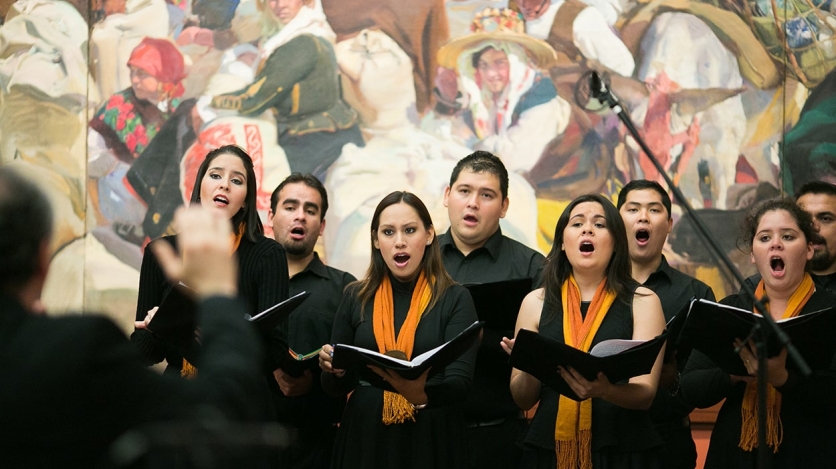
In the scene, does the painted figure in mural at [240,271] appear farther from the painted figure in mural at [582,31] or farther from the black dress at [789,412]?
the painted figure in mural at [582,31]

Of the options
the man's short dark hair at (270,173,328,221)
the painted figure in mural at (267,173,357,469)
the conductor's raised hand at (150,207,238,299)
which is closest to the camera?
the conductor's raised hand at (150,207,238,299)

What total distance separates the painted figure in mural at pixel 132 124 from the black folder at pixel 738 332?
348cm

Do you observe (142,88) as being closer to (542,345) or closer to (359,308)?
(359,308)

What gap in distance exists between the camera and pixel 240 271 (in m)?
3.59

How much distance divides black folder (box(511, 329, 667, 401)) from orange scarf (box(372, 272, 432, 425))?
54 centimetres

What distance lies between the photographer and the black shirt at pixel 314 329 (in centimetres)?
418

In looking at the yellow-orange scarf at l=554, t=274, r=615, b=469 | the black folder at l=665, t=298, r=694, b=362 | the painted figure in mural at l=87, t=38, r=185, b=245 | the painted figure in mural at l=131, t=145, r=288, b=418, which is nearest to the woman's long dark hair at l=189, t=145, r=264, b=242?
the painted figure in mural at l=131, t=145, r=288, b=418

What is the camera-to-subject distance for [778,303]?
12.4 feet

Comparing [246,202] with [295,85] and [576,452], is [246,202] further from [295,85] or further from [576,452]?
[295,85]

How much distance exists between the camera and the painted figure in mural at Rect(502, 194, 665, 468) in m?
3.41

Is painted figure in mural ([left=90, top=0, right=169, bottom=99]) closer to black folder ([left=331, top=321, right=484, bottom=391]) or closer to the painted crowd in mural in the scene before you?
the painted crowd in mural

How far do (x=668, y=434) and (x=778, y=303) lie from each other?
71 cm

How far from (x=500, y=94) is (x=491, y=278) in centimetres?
162

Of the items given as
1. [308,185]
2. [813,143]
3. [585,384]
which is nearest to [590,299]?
[585,384]
